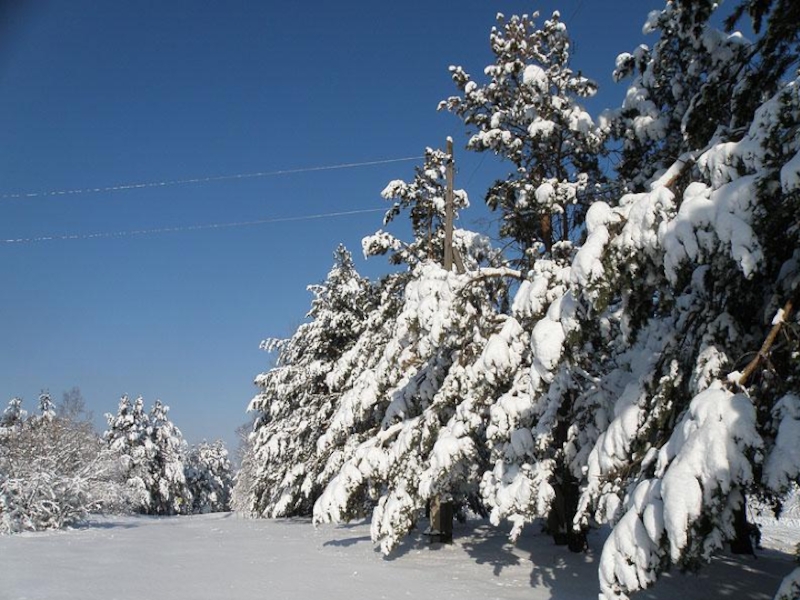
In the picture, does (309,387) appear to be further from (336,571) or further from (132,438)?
(132,438)

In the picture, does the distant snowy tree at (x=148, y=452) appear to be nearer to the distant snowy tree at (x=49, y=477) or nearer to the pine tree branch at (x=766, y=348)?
the distant snowy tree at (x=49, y=477)

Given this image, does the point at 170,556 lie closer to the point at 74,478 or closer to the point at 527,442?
the point at 527,442

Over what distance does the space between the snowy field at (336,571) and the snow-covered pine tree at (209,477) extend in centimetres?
4523

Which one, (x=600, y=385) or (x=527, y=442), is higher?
(x=600, y=385)

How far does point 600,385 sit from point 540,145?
17.4 feet

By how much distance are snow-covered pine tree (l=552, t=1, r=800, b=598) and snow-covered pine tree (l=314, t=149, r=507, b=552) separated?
2924 mm

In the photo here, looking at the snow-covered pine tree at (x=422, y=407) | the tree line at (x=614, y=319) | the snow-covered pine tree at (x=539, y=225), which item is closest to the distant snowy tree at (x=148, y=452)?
the tree line at (x=614, y=319)

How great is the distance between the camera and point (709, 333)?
6094 mm

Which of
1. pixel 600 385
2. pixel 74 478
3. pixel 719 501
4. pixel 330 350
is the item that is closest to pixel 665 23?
pixel 600 385

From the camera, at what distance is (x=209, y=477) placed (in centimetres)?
6153

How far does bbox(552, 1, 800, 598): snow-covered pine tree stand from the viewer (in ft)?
14.6

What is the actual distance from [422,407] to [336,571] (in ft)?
12.7

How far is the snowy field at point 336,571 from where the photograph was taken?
817 centimetres

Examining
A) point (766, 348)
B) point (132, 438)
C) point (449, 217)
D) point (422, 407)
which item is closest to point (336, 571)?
point (422, 407)
